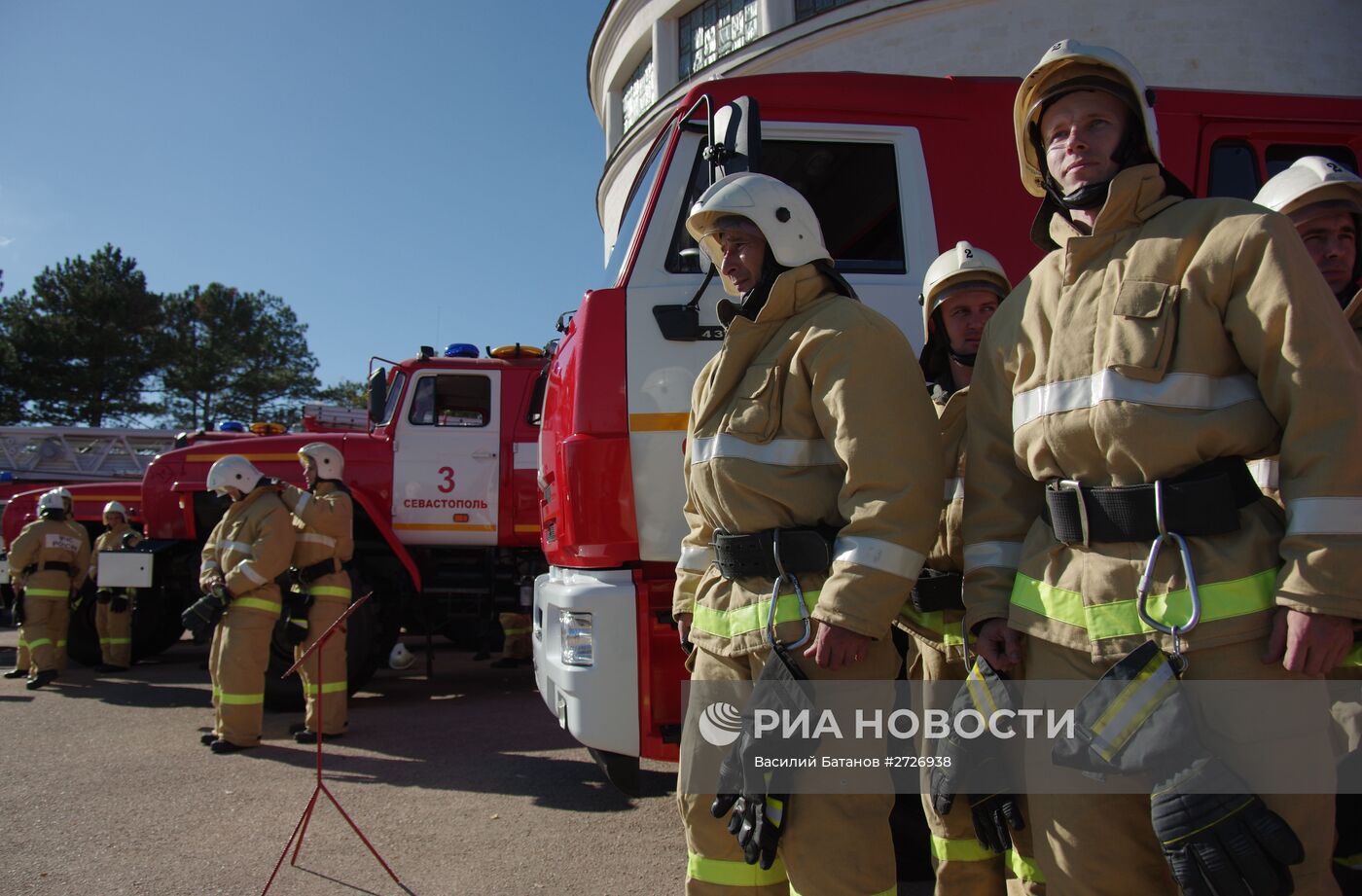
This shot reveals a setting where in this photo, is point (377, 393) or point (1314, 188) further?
point (377, 393)

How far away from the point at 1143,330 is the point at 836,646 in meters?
0.91

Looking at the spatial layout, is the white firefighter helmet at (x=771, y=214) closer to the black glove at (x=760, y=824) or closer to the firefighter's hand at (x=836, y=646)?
the firefighter's hand at (x=836, y=646)

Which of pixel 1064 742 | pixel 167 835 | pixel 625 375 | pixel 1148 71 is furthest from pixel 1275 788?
pixel 1148 71

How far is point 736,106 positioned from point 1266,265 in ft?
6.49

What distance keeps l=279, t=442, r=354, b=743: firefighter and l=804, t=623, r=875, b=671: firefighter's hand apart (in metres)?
4.91

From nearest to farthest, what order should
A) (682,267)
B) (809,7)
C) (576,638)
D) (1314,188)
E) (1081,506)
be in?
(1081,506) → (1314,188) → (576,638) → (682,267) → (809,7)

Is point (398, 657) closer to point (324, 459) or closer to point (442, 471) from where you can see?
point (442, 471)

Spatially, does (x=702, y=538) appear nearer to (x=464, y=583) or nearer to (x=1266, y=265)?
(x=1266, y=265)

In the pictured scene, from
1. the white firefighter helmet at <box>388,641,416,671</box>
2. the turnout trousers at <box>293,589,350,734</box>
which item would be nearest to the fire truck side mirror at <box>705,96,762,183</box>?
the turnout trousers at <box>293,589,350,734</box>

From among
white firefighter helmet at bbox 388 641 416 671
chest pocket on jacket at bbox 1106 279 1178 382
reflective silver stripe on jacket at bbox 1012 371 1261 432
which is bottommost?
white firefighter helmet at bbox 388 641 416 671

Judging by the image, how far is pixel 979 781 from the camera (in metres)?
2.16

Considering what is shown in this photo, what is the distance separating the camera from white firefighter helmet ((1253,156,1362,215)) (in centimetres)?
249

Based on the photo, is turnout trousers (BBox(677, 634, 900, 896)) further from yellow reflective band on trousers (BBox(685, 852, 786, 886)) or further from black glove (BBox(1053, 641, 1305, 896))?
black glove (BBox(1053, 641, 1305, 896))

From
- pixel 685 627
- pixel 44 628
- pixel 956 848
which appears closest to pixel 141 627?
pixel 44 628
